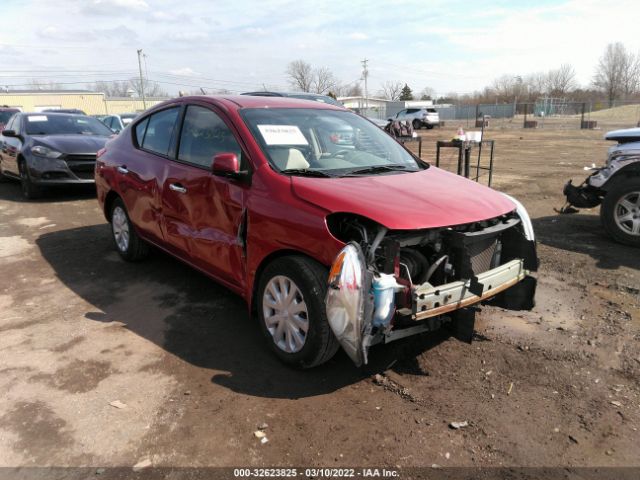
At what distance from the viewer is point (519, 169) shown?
1295 cm

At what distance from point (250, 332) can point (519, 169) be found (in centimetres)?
1113

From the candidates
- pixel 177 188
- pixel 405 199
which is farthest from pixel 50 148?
pixel 405 199

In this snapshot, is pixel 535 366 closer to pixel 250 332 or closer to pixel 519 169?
pixel 250 332

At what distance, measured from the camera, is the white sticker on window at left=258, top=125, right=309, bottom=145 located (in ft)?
11.8

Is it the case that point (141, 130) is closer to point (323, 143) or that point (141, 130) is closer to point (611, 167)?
point (323, 143)

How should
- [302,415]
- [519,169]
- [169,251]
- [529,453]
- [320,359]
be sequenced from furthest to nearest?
[519,169] < [169,251] < [320,359] < [302,415] < [529,453]

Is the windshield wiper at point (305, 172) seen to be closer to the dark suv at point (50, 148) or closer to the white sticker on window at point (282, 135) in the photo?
the white sticker on window at point (282, 135)

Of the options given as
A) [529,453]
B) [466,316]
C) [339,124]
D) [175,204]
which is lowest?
[529,453]

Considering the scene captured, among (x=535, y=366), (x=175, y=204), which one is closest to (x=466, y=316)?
(x=535, y=366)

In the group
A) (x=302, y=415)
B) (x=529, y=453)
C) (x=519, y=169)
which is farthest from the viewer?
(x=519, y=169)

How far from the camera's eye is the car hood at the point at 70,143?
9023mm

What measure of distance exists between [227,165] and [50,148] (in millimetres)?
7228

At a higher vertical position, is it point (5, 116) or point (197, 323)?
point (5, 116)

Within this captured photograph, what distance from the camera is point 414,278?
123 inches
